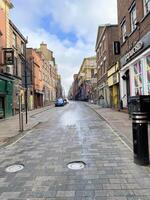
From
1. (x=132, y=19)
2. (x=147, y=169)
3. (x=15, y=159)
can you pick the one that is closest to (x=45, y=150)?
(x=15, y=159)

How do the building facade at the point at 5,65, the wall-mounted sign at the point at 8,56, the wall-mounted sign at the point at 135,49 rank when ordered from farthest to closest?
the wall-mounted sign at the point at 8,56 < the building facade at the point at 5,65 < the wall-mounted sign at the point at 135,49

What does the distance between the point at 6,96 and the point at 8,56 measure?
3326 millimetres

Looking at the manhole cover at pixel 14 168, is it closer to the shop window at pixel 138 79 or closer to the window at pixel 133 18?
the shop window at pixel 138 79

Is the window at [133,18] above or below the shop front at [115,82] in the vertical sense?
above

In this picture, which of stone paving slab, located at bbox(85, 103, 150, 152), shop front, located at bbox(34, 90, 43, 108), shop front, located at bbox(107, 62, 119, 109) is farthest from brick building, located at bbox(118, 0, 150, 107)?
shop front, located at bbox(34, 90, 43, 108)

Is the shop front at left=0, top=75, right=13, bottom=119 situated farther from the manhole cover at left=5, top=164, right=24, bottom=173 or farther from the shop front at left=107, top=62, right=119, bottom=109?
the manhole cover at left=5, top=164, right=24, bottom=173

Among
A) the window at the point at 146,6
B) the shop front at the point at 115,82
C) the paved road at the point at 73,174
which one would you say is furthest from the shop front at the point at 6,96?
the paved road at the point at 73,174

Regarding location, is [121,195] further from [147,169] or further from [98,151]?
[98,151]

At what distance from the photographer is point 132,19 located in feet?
58.4

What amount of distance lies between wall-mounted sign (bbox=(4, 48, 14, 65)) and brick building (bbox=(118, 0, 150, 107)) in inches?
358

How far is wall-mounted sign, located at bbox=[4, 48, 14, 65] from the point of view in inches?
803

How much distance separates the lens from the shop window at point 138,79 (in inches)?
630

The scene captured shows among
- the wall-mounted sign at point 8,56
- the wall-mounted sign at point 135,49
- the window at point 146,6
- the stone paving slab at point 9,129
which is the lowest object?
the stone paving slab at point 9,129

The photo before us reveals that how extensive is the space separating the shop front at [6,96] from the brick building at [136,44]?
974 cm
